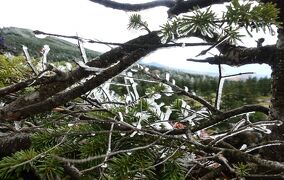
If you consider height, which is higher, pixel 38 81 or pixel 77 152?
pixel 38 81

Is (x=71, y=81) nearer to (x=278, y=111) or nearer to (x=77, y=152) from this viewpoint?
(x=77, y=152)

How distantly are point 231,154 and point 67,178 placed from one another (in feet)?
4.50

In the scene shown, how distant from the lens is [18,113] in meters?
1.99

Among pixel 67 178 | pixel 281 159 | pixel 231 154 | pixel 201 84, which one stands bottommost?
pixel 201 84

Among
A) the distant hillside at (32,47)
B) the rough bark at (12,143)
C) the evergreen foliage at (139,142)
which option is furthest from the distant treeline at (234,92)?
the evergreen foliage at (139,142)

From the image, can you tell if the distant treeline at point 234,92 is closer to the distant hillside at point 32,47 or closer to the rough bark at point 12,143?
the distant hillside at point 32,47

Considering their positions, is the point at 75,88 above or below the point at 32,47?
above

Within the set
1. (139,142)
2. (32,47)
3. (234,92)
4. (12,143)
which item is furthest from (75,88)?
(32,47)

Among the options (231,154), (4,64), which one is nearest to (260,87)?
(4,64)

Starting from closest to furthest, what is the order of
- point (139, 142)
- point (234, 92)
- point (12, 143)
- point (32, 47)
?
point (139, 142), point (12, 143), point (234, 92), point (32, 47)

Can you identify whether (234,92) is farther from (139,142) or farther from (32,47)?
(32,47)

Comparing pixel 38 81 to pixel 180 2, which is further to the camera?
pixel 180 2

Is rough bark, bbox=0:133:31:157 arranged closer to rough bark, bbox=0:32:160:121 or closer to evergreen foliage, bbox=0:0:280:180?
evergreen foliage, bbox=0:0:280:180

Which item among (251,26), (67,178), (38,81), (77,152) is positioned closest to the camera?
(251,26)
